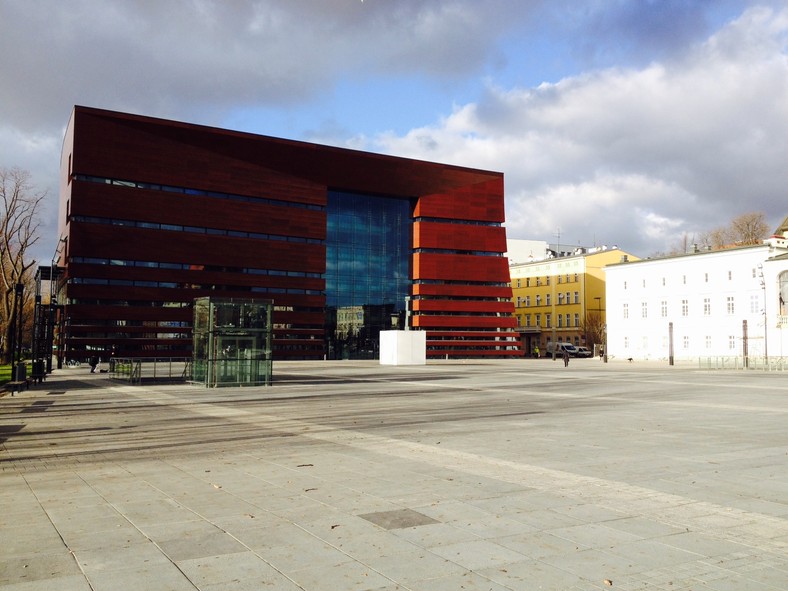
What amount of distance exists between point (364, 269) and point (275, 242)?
1181 cm

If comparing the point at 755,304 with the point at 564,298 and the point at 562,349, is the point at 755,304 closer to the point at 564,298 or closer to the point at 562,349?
the point at 562,349

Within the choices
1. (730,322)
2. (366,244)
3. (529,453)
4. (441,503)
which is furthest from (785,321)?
(441,503)

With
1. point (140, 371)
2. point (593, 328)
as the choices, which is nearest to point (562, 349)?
point (593, 328)

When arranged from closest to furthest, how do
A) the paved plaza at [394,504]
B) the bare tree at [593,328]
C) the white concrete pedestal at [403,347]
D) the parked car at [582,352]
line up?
1. the paved plaza at [394,504]
2. the white concrete pedestal at [403,347]
3. the parked car at [582,352]
4. the bare tree at [593,328]

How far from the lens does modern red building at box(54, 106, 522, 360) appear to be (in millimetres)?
63312

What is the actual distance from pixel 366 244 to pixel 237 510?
7362 cm

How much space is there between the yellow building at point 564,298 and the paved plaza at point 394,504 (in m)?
81.7

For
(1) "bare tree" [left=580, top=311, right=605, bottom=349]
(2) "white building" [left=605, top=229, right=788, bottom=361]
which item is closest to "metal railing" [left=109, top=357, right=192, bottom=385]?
(2) "white building" [left=605, top=229, right=788, bottom=361]

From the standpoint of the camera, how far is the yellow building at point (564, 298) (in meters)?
98.8

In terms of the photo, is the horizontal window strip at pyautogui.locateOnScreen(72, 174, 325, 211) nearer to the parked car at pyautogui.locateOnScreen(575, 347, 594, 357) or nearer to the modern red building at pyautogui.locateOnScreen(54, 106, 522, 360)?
the modern red building at pyautogui.locateOnScreen(54, 106, 522, 360)

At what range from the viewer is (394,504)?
7488mm

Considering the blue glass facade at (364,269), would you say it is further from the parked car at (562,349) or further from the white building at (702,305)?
the white building at (702,305)

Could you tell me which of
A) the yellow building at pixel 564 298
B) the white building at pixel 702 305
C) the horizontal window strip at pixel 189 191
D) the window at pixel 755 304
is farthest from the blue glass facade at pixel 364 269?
the window at pixel 755 304

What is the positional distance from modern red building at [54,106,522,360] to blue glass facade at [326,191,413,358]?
14 centimetres
